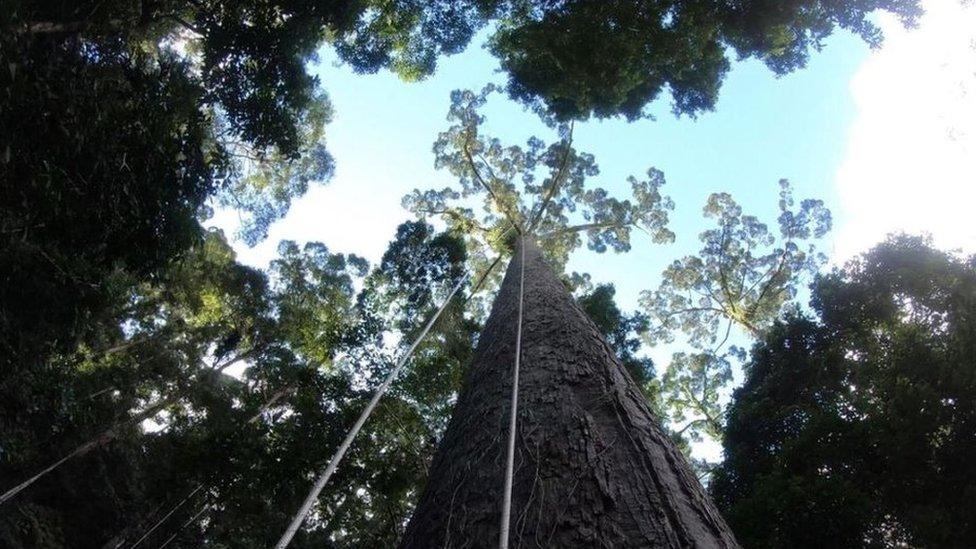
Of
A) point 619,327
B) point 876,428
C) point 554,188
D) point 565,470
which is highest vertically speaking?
point 554,188

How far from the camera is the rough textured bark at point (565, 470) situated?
1.57m

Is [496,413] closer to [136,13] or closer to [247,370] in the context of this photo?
[136,13]

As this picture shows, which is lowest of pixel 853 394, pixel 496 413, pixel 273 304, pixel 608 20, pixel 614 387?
pixel 496 413

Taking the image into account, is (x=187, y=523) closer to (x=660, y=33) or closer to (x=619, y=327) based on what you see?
(x=619, y=327)

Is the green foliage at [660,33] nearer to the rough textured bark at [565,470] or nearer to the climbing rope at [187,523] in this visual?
the rough textured bark at [565,470]

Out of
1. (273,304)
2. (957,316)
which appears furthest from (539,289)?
(273,304)

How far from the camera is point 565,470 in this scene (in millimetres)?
1843

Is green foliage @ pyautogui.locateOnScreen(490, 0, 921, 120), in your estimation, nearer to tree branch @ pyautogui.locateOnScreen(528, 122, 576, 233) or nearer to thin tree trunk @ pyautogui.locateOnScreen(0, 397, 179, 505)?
tree branch @ pyautogui.locateOnScreen(528, 122, 576, 233)

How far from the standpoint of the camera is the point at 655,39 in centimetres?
810

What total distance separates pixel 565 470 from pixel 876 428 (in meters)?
6.43

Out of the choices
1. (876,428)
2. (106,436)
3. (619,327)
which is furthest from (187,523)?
(876,428)

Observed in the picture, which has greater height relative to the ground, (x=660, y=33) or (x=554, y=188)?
(x=554, y=188)

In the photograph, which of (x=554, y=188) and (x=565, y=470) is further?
(x=554, y=188)

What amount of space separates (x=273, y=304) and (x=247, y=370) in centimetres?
163
